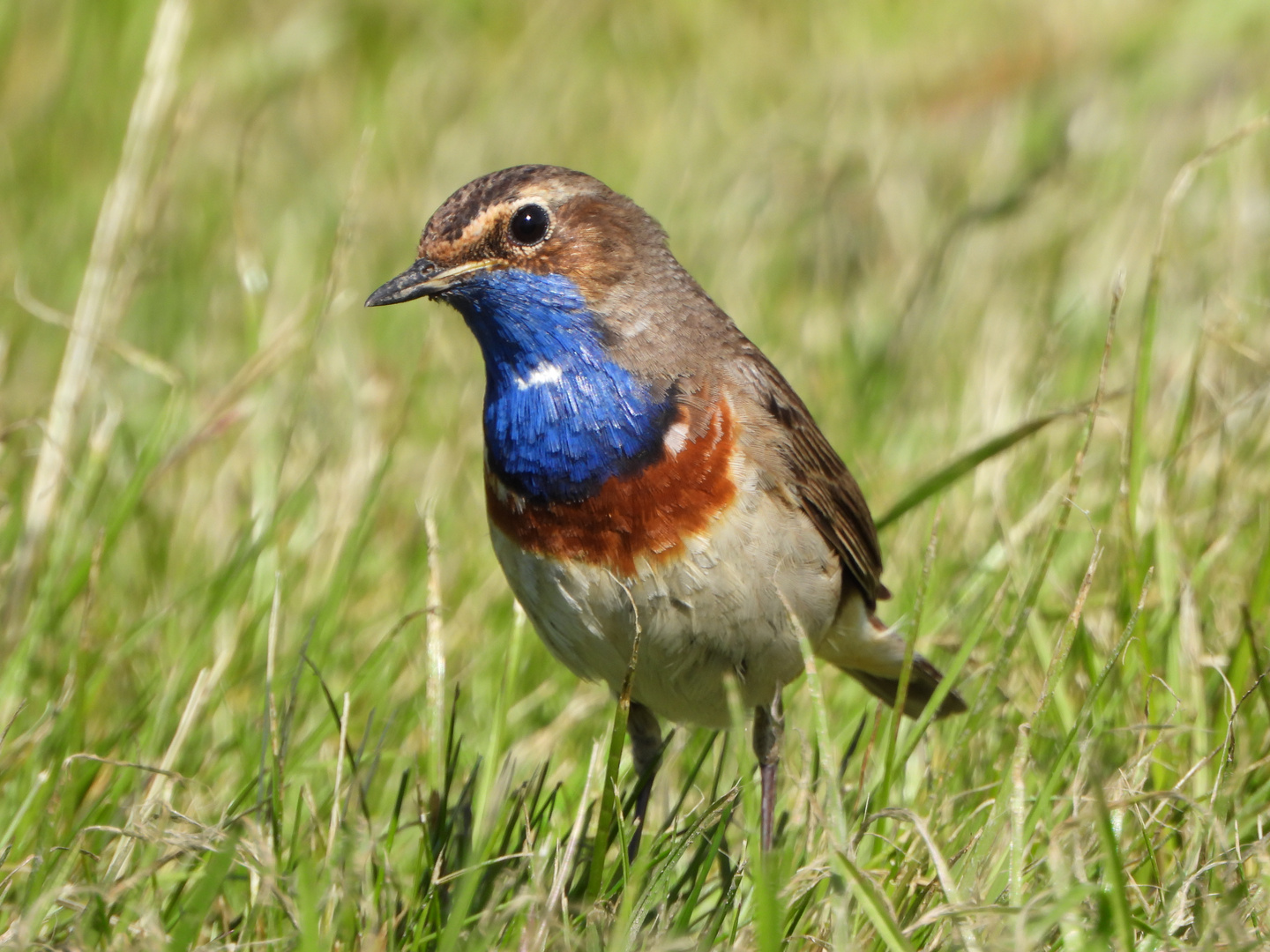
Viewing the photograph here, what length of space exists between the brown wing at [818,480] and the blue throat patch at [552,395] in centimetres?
38

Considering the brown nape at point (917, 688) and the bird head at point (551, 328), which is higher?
the bird head at point (551, 328)

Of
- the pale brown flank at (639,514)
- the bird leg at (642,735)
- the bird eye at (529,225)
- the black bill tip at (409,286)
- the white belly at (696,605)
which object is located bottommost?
the bird leg at (642,735)

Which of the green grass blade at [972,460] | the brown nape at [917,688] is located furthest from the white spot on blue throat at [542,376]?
the brown nape at [917,688]

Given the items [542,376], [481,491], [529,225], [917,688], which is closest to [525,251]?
[529,225]

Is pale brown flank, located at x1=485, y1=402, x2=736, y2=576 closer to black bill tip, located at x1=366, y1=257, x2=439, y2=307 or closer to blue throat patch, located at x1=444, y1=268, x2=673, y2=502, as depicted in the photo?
blue throat patch, located at x1=444, y1=268, x2=673, y2=502

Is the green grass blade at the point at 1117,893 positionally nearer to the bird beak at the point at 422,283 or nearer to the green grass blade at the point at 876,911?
the green grass blade at the point at 876,911

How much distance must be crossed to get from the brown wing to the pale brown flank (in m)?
0.30

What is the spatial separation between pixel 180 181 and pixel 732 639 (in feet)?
17.4

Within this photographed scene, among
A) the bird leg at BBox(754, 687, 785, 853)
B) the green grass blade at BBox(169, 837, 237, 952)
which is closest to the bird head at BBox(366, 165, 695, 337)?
the bird leg at BBox(754, 687, 785, 853)

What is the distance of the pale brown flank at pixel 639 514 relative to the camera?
Result: 11.6 ft

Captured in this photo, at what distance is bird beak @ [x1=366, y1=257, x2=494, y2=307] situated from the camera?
3.71 m

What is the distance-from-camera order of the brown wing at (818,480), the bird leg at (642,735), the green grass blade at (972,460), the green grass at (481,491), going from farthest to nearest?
1. the bird leg at (642,735)
2. the green grass blade at (972,460)
3. the brown wing at (818,480)
4. the green grass at (481,491)

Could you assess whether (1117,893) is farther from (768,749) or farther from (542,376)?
(542,376)

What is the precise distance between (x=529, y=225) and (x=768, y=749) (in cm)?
156
